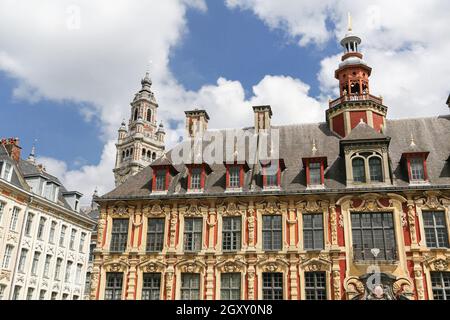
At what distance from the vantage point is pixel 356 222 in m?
24.8

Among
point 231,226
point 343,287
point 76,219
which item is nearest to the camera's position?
point 343,287

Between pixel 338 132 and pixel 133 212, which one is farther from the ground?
pixel 338 132

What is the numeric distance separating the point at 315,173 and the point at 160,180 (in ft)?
31.8

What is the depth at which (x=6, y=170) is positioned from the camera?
1315 inches

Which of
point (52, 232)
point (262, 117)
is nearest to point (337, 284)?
point (262, 117)

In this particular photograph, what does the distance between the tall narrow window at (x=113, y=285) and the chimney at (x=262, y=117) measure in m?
13.7

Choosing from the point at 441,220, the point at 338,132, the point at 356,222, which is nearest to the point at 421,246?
the point at 441,220

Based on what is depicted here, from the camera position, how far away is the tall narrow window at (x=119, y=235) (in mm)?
26788

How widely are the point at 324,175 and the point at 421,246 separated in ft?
21.6

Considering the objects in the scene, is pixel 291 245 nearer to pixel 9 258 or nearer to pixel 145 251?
pixel 145 251

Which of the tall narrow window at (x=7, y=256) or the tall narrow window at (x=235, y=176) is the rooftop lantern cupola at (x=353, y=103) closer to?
the tall narrow window at (x=235, y=176)

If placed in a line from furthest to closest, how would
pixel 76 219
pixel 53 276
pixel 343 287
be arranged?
pixel 76 219 < pixel 53 276 < pixel 343 287

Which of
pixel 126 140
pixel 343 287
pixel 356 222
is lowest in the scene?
pixel 343 287

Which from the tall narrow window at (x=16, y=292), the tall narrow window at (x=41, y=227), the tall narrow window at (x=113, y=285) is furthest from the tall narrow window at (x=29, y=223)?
the tall narrow window at (x=113, y=285)
